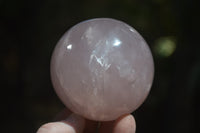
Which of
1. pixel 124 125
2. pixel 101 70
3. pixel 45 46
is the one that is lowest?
pixel 45 46

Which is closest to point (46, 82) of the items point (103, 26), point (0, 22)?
point (0, 22)

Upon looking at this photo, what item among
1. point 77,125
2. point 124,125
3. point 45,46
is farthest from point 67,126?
point 45,46

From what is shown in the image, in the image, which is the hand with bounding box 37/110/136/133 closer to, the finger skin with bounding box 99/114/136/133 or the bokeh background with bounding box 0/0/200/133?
the finger skin with bounding box 99/114/136/133

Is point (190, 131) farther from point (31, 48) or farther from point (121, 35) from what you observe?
point (31, 48)

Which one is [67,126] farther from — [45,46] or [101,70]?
[45,46]

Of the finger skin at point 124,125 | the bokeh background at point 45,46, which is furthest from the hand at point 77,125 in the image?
the bokeh background at point 45,46

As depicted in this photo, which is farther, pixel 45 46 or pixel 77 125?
pixel 45 46

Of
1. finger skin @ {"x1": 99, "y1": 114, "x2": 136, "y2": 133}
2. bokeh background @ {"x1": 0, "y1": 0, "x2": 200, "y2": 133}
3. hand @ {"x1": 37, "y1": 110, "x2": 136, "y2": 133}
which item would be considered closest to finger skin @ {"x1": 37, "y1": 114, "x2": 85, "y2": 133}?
hand @ {"x1": 37, "y1": 110, "x2": 136, "y2": 133}
